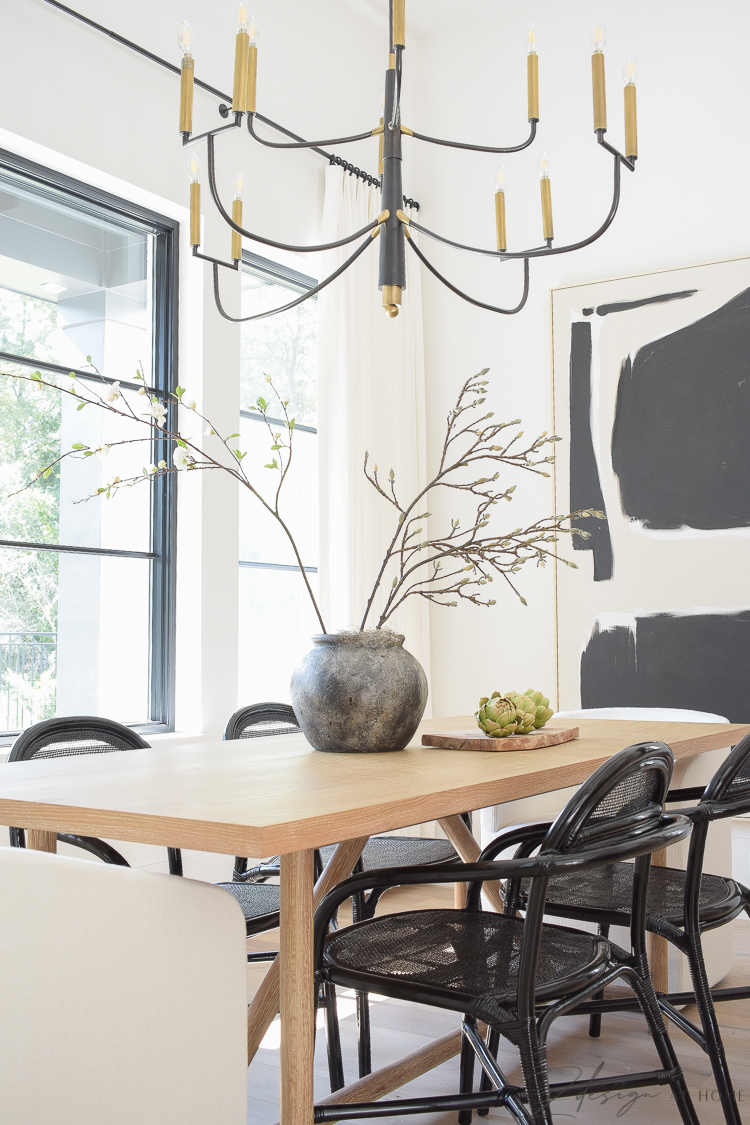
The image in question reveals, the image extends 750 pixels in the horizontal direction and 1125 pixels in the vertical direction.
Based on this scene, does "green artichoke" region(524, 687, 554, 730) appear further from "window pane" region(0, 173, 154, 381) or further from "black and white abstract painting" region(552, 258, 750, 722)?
"black and white abstract painting" region(552, 258, 750, 722)

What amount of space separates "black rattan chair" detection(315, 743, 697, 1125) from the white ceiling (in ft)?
13.5

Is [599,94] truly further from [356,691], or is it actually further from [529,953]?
[529,953]

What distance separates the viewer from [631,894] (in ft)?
6.61

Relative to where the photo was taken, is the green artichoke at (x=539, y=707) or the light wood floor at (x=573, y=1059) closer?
the light wood floor at (x=573, y=1059)

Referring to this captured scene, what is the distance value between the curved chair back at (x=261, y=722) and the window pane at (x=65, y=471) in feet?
2.66

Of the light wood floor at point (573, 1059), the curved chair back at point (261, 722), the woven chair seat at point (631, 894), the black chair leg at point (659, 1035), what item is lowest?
the light wood floor at point (573, 1059)

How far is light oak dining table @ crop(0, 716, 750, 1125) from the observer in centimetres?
128

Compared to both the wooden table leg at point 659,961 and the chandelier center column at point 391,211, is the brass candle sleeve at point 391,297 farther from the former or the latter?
the wooden table leg at point 659,961

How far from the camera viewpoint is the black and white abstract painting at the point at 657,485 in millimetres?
4113

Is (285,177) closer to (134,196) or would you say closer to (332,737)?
(134,196)

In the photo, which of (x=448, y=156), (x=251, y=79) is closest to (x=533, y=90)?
(x=251, y=79)

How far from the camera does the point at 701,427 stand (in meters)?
4.18

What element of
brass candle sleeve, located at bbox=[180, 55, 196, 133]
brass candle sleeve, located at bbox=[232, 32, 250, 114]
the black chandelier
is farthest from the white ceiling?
brass candle sleeve, located at bbox=[232, 32, 250, 114]

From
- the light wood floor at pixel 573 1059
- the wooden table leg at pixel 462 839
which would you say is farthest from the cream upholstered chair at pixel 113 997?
the wooden table leg at pixel 462 839
